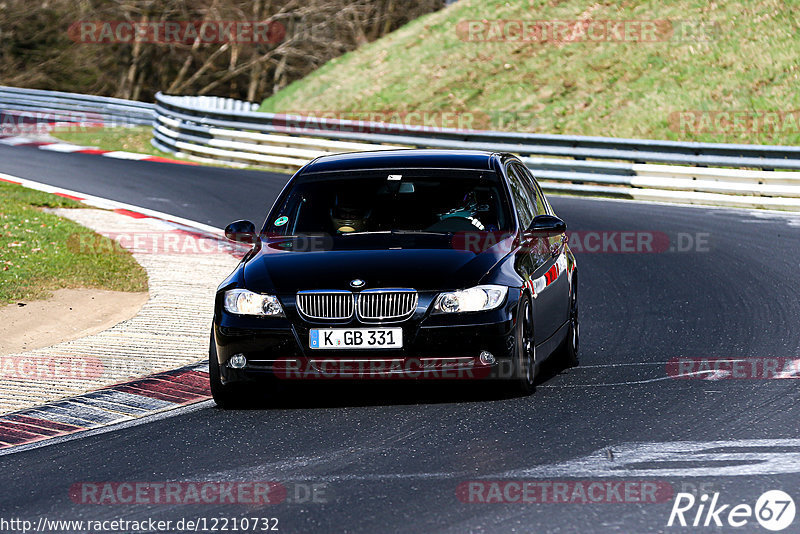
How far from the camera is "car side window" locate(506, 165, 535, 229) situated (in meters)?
9.23

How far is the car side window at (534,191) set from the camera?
33.3ft

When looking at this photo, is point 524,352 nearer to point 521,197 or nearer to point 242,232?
point 521,197

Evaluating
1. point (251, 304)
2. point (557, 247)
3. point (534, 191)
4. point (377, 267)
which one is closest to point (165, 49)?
point (534, 191)

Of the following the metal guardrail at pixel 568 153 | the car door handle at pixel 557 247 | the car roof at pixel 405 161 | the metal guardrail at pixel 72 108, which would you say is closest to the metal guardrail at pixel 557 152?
the metal guardrail at pixel 568 153

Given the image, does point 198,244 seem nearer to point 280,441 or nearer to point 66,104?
point 280,441

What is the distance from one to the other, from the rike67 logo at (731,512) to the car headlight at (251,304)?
9.74 feet

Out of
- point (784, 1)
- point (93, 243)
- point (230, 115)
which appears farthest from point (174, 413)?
point (784, 1)

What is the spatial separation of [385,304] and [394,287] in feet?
0.38

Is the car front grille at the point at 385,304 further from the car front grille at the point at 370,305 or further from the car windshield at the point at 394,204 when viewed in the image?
the car windshield at the point at 394,204

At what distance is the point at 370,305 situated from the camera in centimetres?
776

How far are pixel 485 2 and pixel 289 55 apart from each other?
1523 cm

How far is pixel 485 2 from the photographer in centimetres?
3975

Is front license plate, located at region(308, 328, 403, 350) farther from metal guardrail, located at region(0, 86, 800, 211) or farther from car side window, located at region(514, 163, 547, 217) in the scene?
metal guardrail, located at region(0, 86, 800, 211)

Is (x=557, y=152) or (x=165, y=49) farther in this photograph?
(x=165, y=49)
